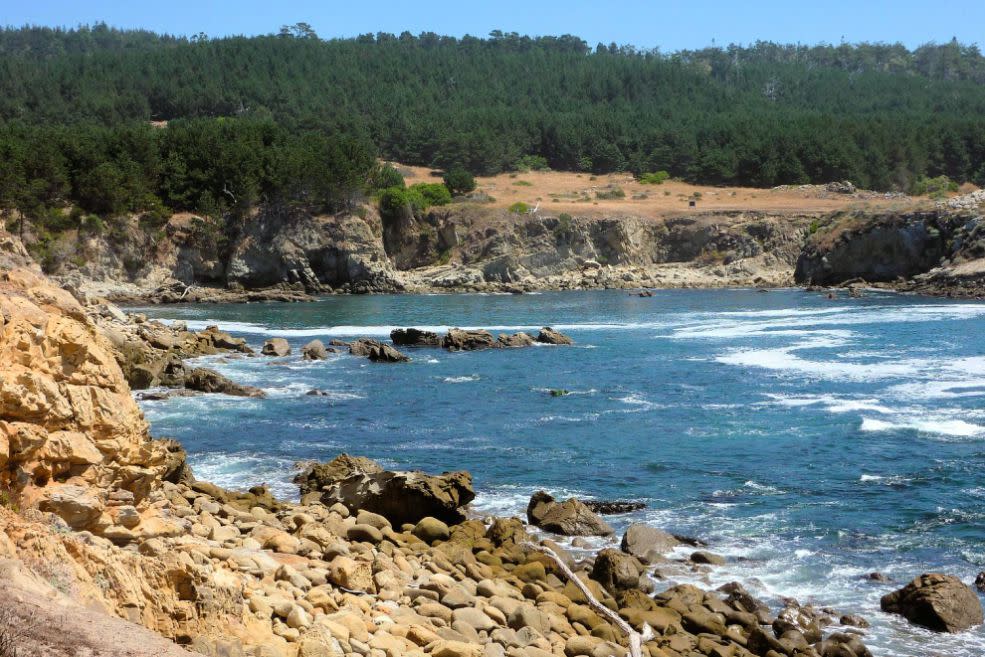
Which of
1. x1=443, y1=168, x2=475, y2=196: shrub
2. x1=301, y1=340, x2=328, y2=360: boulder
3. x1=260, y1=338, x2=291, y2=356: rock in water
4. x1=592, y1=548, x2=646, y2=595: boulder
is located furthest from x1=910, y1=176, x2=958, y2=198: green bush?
x1=592, y1=548, x2=646, y2=595: boulder

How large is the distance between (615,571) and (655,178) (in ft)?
344

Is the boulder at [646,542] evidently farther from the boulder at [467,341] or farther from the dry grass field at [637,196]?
the dry grass field at [637,196]

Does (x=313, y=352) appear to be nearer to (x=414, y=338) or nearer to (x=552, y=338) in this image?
(x=414, y=338)

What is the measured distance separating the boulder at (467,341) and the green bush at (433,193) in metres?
52.2

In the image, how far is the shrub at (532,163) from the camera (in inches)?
4705

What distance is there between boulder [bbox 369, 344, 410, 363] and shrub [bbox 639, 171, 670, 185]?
79.9 metres

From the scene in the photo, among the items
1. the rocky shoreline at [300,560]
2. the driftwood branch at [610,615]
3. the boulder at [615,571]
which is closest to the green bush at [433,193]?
the rocky shoreline at [300,560]

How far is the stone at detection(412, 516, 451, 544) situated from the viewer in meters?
15.8

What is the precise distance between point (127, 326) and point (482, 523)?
2574cm

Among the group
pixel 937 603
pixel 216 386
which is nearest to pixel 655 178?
pixel 216 386

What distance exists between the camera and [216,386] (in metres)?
31.5

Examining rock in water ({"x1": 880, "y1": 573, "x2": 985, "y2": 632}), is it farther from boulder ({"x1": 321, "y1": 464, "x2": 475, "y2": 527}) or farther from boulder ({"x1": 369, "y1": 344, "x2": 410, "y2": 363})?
boulder ({"x1": 369, "y1": 344, "x2": 410, "y2": 363})

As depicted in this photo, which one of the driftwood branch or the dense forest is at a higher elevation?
the dense forest

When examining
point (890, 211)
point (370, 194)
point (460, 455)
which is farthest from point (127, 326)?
point (890, 211)
